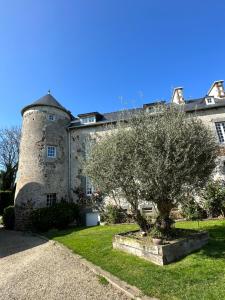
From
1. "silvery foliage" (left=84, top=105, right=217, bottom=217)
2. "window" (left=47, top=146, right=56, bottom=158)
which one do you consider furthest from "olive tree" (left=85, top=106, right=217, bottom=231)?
"window" (left=47, top=146, right=56, bottom=158)

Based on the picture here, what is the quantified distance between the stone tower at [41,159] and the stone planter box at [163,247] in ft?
33.5

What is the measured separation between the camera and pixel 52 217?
14.8 m

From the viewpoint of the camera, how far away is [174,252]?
6219 mm

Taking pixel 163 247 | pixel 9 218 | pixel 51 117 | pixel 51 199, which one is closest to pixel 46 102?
pixel 51 117

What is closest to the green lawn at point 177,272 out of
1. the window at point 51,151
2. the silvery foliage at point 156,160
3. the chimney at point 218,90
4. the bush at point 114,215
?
the silvery foliage at point 156,160

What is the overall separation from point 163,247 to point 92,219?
10.8 m

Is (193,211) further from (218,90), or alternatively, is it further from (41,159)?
(41,159)

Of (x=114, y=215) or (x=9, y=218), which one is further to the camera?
(x=9, y=218)

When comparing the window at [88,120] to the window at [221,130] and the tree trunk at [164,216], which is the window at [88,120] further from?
the tree trunk at [164,216]

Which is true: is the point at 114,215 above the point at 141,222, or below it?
above

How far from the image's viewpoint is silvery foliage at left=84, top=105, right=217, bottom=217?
6570 millimetres

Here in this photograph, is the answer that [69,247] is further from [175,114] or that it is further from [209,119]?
[209,119]

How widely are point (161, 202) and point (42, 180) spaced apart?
457 inches

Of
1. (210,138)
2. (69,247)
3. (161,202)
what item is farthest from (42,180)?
(210,138)
